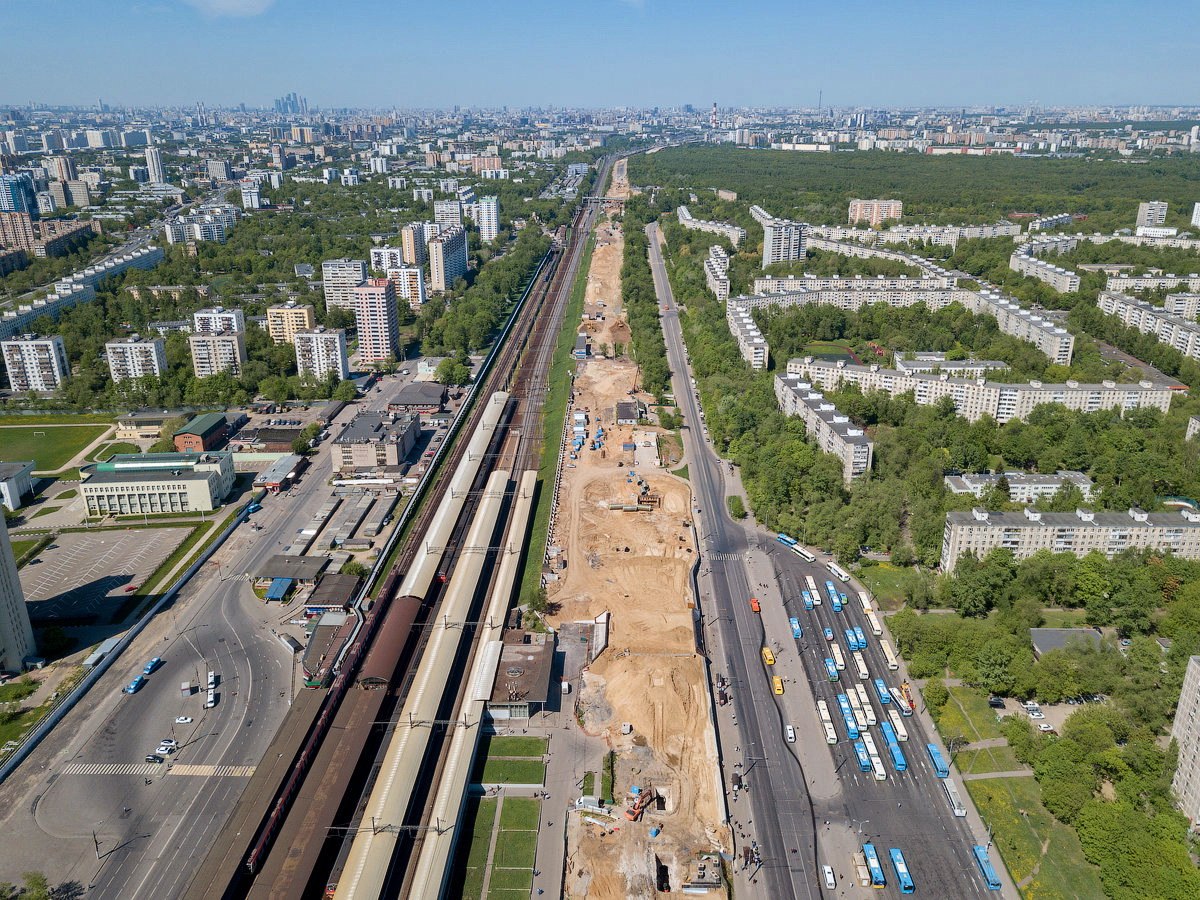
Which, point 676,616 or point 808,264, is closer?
point 676,616

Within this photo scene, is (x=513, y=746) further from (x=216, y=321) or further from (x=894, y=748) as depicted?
(x=216, y=321)

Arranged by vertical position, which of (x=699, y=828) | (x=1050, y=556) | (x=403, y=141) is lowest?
(x=699, y=828)

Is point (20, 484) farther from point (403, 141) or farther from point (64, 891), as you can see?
point (403, 141)

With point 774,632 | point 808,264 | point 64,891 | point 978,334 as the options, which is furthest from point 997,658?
point 808,264

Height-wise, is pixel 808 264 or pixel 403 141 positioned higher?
pixel 403 141

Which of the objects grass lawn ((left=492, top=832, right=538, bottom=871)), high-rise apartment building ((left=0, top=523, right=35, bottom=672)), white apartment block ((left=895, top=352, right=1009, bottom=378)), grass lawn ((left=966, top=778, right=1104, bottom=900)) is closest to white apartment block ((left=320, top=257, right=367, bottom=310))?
white apartment block ((left=895, top=352, right=1009, bottom=378))

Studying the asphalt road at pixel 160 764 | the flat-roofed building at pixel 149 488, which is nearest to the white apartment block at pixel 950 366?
the flat-roofed building at pixel 149 488

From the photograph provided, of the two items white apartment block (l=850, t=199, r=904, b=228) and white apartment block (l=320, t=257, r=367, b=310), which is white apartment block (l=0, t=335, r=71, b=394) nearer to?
white apartment block (l=320, t=257, r=367, b=310)
